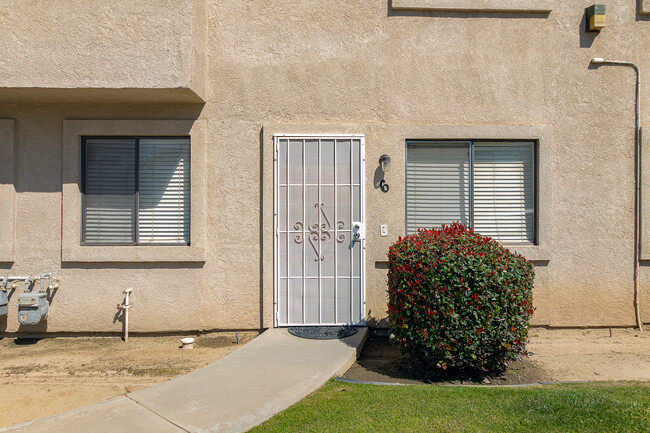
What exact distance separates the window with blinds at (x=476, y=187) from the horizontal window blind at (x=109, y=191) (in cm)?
426

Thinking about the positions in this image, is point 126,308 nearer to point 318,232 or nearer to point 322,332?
point 322,332

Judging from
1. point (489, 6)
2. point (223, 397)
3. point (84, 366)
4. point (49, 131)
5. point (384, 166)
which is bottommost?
point (84, 366)

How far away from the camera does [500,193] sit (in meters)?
7.11

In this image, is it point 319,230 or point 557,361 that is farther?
point 319,230

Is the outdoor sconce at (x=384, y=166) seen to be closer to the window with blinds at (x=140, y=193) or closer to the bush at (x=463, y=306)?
the bush at (x=463, y=306)

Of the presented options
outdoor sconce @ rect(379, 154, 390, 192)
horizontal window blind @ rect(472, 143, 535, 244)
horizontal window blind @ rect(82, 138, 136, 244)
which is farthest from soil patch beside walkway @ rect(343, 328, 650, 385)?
horizontal window blind @ rect(82, 138, 136, 244)

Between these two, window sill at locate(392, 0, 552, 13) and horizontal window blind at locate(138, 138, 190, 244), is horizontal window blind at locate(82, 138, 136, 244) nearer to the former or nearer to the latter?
horizontal window blind at locate(138, 138, 190, 244)

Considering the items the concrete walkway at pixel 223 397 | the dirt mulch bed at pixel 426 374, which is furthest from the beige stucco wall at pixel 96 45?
the dirt mulch bed at pixel 426 374

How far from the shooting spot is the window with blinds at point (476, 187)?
7.08 m

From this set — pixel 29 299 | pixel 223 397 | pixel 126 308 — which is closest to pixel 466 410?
pixel 223 397

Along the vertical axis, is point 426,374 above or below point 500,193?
below

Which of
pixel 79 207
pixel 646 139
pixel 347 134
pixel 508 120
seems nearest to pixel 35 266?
pixel 79 207

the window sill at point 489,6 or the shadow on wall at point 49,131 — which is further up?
the window sill at point 489,6

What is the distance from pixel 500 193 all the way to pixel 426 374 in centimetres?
327
